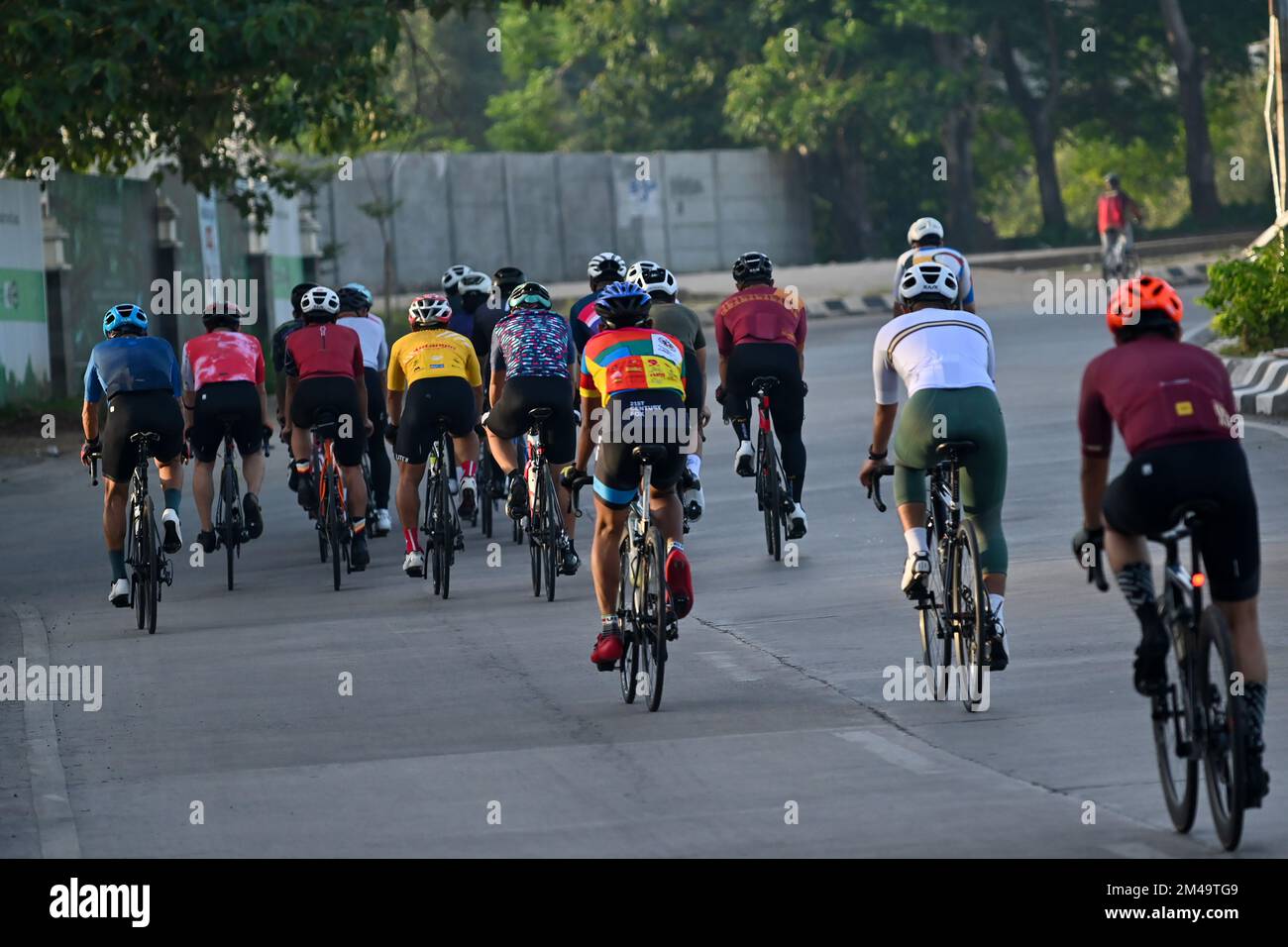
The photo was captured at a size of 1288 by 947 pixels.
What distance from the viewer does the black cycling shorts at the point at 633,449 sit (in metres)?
10.7

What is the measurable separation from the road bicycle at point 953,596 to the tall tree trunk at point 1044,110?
42.6m

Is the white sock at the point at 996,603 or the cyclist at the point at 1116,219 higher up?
the cyclist at the point at 1116,219

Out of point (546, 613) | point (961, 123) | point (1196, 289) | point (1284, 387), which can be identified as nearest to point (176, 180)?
point (1196, 289)

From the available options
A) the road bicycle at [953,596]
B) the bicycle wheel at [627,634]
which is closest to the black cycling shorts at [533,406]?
the bicycle wheel at [627,634]

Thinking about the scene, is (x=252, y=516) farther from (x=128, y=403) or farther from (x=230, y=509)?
(x=128, y=403)

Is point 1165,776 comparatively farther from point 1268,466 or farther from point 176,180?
point 176,180

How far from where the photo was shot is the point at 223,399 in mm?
15562

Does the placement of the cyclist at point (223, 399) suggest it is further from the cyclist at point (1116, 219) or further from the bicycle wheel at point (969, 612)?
the cyclist at point (1116, 219)

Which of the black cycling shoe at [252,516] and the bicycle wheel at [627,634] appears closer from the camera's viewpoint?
the bicycle wheel at [627,634]

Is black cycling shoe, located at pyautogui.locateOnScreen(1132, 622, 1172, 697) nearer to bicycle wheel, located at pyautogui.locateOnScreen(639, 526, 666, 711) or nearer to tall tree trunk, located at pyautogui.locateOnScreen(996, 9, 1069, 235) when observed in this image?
bicycle wheel, located at pyautogui.locateOnScreen(639, 526, 666, 711)

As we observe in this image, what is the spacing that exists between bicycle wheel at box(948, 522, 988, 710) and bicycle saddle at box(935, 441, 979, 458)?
1.01 feet

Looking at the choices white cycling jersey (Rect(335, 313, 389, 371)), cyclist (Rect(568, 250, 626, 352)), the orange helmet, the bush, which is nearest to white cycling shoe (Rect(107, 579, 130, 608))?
white cycling jersey (Rect(335, 313, 389, 371))

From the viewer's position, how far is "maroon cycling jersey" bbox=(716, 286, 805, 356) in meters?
15.7

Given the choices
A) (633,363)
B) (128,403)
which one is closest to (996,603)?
(633,363)
